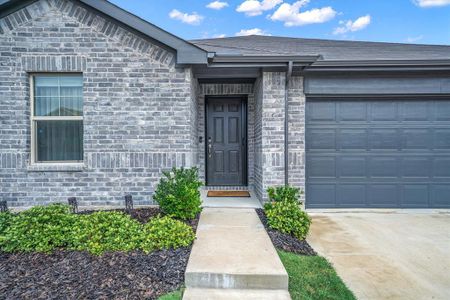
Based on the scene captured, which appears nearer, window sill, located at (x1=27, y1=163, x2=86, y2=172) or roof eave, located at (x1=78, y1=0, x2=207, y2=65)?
roof eave, located at (x1=78, y1=0, x2=207, y2=65)

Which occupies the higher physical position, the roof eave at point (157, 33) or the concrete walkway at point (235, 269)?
the roof eave at point (157, 33)

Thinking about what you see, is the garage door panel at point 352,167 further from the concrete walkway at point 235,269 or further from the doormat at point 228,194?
the concrete walkway at point 235,269

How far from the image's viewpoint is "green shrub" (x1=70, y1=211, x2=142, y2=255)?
314cm

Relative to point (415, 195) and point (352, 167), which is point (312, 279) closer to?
A: point (352, 167)

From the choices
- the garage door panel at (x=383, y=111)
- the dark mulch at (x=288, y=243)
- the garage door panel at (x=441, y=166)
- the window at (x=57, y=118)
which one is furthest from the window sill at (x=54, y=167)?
the garage door panel at (x=441, y=166)

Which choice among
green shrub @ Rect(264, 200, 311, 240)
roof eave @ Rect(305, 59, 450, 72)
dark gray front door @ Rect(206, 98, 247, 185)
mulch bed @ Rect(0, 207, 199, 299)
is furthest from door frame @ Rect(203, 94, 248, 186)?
mulch bed @ Rect(0, 207, 199, 299)

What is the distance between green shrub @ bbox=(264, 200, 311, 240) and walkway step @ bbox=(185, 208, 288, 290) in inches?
9.1

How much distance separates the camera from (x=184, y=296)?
2.45 metres

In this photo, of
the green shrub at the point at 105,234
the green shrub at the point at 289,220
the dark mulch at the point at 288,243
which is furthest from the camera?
the green shrub at the point at 289,220

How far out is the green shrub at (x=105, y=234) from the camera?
3143 millimetres

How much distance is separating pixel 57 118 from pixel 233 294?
4633mm

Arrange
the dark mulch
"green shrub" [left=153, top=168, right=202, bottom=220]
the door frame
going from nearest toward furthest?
the dark mulch < "green shrub" [left=153, top=168, right=202, bottom=220] < the door frame

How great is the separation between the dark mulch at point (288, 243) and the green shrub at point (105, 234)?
1.79 m

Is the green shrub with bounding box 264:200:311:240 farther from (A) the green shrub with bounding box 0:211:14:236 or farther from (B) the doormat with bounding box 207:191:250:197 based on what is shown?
(A) the green shrub with bounding box 0:211:14:236
